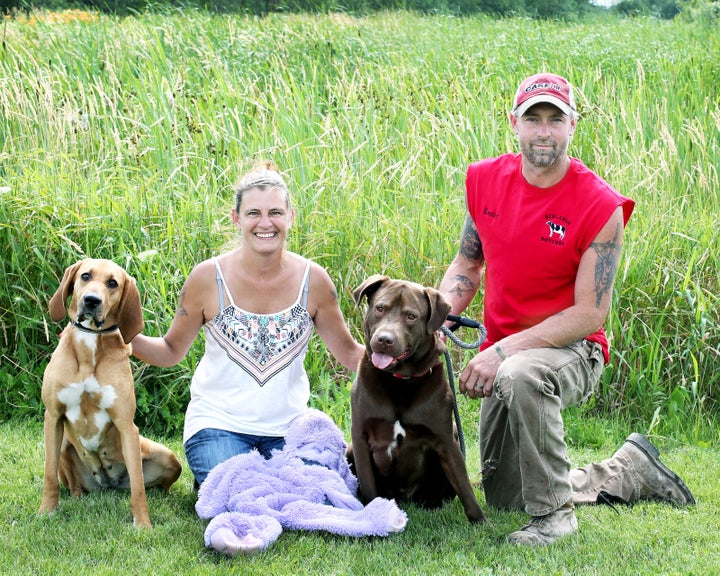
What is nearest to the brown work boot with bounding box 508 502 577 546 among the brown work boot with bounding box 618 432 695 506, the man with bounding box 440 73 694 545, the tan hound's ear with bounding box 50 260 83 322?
the man with bounding box 440 73 694 545

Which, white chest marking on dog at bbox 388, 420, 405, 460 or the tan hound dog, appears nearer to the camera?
the tan hound dog

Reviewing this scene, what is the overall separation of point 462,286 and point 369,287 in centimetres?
67

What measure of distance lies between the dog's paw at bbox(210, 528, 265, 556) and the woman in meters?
0.59

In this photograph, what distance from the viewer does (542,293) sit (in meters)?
3.77

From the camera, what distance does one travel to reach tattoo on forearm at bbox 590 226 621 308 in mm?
3600

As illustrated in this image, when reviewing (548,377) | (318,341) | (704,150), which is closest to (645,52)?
(704,150)

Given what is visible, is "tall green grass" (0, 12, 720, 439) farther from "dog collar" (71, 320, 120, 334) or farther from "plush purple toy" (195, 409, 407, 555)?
"dog collar" (71, 320, 120, 334)

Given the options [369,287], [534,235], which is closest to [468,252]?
[534,235]

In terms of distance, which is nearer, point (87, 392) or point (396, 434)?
point (87, 392)

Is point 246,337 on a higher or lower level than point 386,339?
lower

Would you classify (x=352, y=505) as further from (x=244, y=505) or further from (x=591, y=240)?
(x=591, y=240)

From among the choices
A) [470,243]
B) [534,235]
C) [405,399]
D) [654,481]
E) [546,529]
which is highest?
[534,235]

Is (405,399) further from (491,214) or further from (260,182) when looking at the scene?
(260,182)

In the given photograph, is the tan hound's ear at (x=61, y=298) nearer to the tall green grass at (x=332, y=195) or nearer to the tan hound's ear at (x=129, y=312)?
the tan hound's ear at (x=129, y=312)
